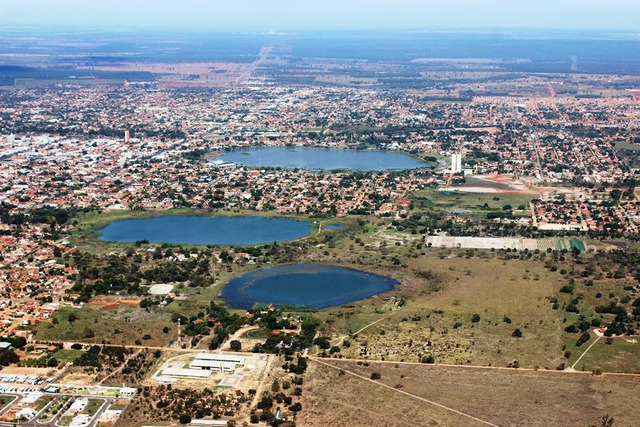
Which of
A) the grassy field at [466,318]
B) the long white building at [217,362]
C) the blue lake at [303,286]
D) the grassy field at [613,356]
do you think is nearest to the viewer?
the long white building at [217,362]

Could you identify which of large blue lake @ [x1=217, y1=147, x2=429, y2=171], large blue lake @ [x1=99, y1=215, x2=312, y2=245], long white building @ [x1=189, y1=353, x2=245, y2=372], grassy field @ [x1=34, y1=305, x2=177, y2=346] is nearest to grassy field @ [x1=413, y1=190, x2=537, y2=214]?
large blue lake @ [x1=99, y1=215, x2=312, y2=245]

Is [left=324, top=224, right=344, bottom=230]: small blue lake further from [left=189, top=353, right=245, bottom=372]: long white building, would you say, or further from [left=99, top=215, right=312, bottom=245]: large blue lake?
[left=189, top=353, right=245, bottom=372]: long white building

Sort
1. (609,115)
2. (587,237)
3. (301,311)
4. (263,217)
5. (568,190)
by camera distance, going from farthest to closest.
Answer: (609,115) → (568,190) → (263,217) → (587,237) → (301,311)

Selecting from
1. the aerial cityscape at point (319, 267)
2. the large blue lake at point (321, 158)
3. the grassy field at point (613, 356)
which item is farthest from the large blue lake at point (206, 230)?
the grassy field at point (613, 356)

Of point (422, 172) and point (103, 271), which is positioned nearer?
point (103, 271)

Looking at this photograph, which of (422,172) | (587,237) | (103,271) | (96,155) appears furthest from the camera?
(96,155)

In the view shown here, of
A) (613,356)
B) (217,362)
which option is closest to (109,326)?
(217,362)

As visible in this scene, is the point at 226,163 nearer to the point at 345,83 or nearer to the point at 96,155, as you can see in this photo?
the point at 96,155

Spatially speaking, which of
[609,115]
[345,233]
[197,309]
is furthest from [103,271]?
[609,115]

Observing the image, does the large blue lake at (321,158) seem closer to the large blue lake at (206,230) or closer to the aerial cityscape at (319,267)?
the aerial cityscape at (319,267)
